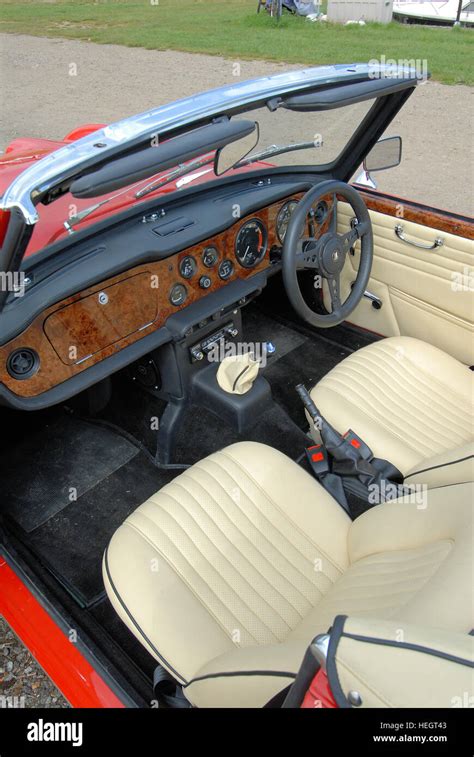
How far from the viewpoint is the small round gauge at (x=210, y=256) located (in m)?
2.42

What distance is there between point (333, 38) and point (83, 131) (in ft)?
28.7

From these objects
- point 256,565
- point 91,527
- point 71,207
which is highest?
point 71,207

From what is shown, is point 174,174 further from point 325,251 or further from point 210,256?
point 325,251

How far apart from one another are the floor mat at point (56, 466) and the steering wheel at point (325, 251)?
1087 millimetres

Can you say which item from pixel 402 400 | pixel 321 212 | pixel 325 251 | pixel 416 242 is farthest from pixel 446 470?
pixel 321 212

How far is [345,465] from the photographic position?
7.40ft

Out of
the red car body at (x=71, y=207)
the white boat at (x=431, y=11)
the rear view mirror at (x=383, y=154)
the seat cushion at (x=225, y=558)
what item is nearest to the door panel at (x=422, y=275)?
the rear view mirror at (x=383, y=154)

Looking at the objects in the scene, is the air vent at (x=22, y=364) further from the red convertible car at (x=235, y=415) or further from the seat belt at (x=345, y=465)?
the seat belt at (x=345, y=465)

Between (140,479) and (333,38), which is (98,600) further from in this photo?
(333,38)

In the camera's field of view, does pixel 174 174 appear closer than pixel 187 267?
Yes

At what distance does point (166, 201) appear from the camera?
2.37 m

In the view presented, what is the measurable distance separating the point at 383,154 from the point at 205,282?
1160 millimetres

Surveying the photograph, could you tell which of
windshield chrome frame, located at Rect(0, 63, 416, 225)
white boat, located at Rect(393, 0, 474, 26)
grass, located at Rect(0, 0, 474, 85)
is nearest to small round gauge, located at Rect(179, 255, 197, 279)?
windshield chrome frame, located at Rect(0, 63, 416, 225)

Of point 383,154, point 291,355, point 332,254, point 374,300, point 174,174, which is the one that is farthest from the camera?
point 291,355
